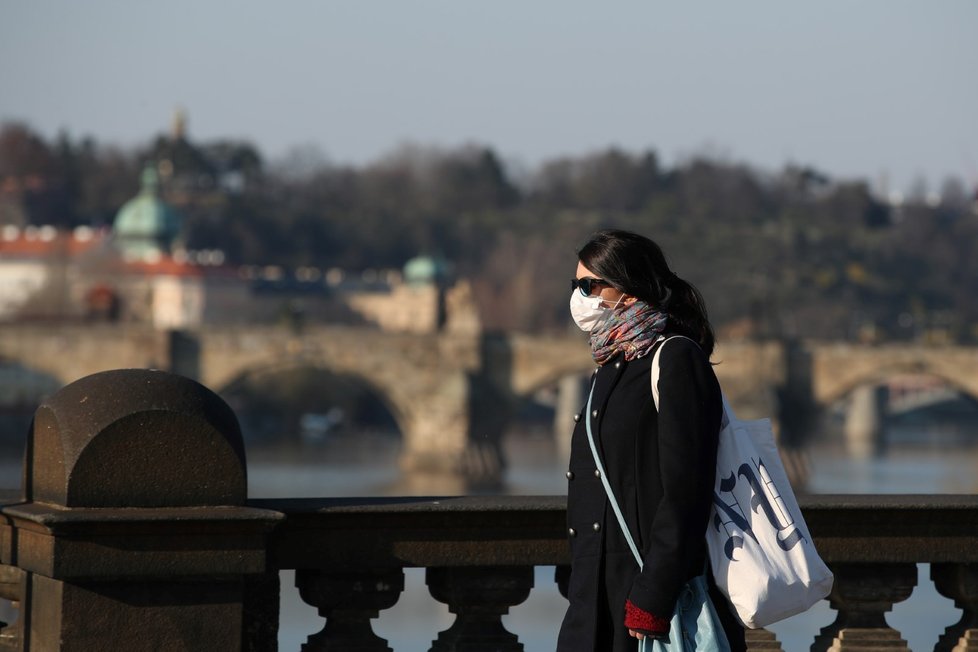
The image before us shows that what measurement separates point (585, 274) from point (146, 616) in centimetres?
123

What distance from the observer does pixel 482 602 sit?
4961 mm

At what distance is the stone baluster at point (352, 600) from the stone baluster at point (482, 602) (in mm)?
125

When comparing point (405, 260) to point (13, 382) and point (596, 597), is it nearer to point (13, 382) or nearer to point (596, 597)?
point (13, 382)

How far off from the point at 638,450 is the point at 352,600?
A: 104cm

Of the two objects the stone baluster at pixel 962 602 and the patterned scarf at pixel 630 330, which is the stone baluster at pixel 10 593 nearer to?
the patterned scarf at pixel 630 330

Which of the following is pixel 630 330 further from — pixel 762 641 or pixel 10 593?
pixel 10 593

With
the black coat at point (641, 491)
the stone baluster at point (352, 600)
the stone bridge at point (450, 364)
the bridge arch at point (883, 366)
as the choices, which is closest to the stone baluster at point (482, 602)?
the stone baluster at point (352, 600)

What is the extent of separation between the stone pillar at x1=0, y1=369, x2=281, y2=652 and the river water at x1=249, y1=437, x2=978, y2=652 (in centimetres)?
545

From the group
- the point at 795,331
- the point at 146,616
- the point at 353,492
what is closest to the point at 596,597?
the point at 146,616

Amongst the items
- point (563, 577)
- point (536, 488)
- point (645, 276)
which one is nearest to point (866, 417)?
point (536, 488)

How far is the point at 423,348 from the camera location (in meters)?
60.8

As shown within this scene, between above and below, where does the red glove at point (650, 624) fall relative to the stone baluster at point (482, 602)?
above

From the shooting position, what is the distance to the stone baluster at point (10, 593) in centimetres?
490

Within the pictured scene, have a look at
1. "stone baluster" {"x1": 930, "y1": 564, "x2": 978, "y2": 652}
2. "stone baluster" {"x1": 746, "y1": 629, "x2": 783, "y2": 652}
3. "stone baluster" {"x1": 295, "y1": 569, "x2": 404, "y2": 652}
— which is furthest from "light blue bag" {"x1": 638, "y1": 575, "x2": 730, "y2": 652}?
"stone baluster" {"x1": 930, "y1": 564, "x2": 978, "y2": 652}
